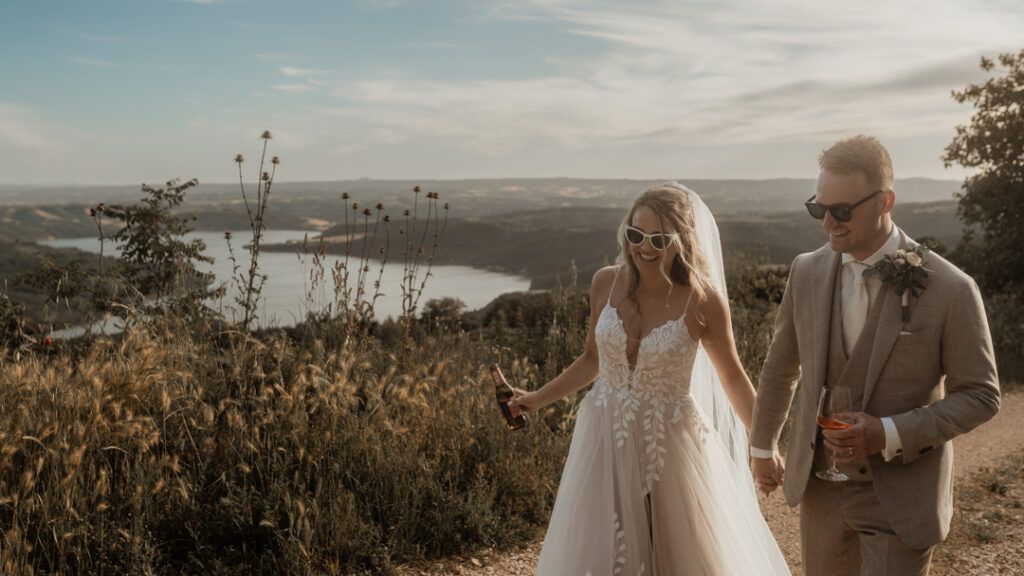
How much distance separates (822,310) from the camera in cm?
275

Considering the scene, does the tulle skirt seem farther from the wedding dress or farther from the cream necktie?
the cream necktie

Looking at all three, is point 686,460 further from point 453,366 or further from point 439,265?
point 439,265

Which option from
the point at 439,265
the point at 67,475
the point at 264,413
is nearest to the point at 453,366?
the point at 264,413

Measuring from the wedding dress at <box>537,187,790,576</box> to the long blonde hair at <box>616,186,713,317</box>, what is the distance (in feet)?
0.61

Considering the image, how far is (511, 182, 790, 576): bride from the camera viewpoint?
3.22m

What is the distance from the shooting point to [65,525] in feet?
13.3

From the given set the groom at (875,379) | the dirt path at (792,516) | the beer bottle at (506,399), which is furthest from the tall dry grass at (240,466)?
the groom at (875,379)

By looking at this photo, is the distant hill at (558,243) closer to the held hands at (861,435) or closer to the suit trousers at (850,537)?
the suit trousers at (850,537)

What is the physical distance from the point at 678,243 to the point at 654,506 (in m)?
1.20

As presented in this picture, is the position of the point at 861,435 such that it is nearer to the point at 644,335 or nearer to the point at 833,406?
the point at 833,406

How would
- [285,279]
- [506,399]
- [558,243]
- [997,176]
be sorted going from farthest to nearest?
1. [558,243]
2. [997,176]
3. [285,279]
4. [506,399]

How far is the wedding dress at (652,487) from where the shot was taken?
3.21 meters

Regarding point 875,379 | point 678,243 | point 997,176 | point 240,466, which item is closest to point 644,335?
point 678,243

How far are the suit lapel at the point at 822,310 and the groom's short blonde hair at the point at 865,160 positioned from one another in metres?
0.36
